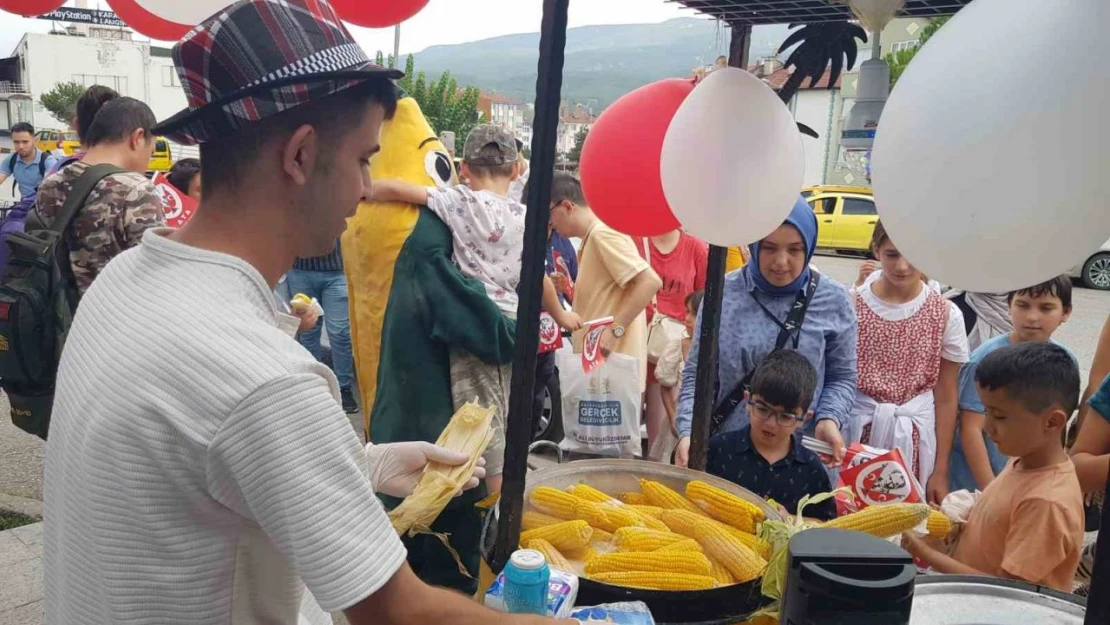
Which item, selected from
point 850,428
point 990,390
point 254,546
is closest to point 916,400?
point 850,428

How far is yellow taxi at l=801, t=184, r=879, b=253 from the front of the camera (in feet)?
60.0

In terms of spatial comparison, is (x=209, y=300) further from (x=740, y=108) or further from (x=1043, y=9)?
(x=740, y=108)

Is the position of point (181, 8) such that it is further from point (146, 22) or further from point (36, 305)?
point (36, 305)

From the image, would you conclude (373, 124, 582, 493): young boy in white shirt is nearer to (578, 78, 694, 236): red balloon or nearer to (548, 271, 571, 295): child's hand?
(578, 78, 694, 236): red balloon

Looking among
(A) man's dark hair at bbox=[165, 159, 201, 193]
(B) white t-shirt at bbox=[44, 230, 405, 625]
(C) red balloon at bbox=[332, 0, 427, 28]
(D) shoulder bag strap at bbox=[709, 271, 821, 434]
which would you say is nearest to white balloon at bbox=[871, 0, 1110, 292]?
(B) white t-shirt at bbox=[44, 230, 405, 625]

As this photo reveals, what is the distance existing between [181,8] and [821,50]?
2.12 meters

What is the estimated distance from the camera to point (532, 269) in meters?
1.44

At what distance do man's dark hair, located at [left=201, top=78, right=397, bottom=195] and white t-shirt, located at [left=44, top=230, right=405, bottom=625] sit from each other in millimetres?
132

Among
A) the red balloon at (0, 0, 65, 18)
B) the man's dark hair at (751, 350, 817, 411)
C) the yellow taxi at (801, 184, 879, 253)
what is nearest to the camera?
the man's dark hair at (751, 350, 817, 411)

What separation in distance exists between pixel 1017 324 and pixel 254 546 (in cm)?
352

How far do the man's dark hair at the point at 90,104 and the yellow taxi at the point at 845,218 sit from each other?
1695 centimetres

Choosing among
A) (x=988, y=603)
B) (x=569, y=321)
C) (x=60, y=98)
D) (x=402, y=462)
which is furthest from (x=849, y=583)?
(x=60, y=98)

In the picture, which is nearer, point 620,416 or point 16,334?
point 16,334

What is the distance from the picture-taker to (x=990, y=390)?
2209 mm
